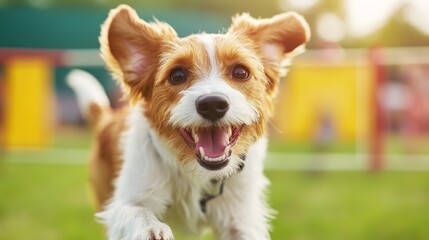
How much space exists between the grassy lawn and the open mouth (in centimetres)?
228

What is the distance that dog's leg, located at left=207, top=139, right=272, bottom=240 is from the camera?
3.73m

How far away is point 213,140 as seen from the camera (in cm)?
334

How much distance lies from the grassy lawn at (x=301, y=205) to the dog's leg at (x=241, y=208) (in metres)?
1.70

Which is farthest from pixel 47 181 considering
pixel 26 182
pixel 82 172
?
pixel 82 172

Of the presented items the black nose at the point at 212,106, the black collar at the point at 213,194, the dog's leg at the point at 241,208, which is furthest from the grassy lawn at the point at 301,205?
the black nose at the point at 212,106

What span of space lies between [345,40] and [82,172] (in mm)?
40826

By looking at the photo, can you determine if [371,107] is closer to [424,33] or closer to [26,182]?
[26,182]

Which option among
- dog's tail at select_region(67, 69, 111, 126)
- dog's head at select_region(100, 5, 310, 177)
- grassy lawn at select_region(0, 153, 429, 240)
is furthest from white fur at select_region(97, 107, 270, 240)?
grassy lawn at select_region(0, 153, 429, 240)

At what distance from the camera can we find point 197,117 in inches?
126

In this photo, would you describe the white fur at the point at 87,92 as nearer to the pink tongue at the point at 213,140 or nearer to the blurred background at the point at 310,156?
the blurred background at the point at 310,156

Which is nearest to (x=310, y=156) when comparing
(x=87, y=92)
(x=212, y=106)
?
(x=87, y=92)

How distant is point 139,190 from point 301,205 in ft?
11.6

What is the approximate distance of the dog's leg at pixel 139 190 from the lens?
11.3 ft

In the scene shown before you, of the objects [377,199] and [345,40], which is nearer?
[377,199]
